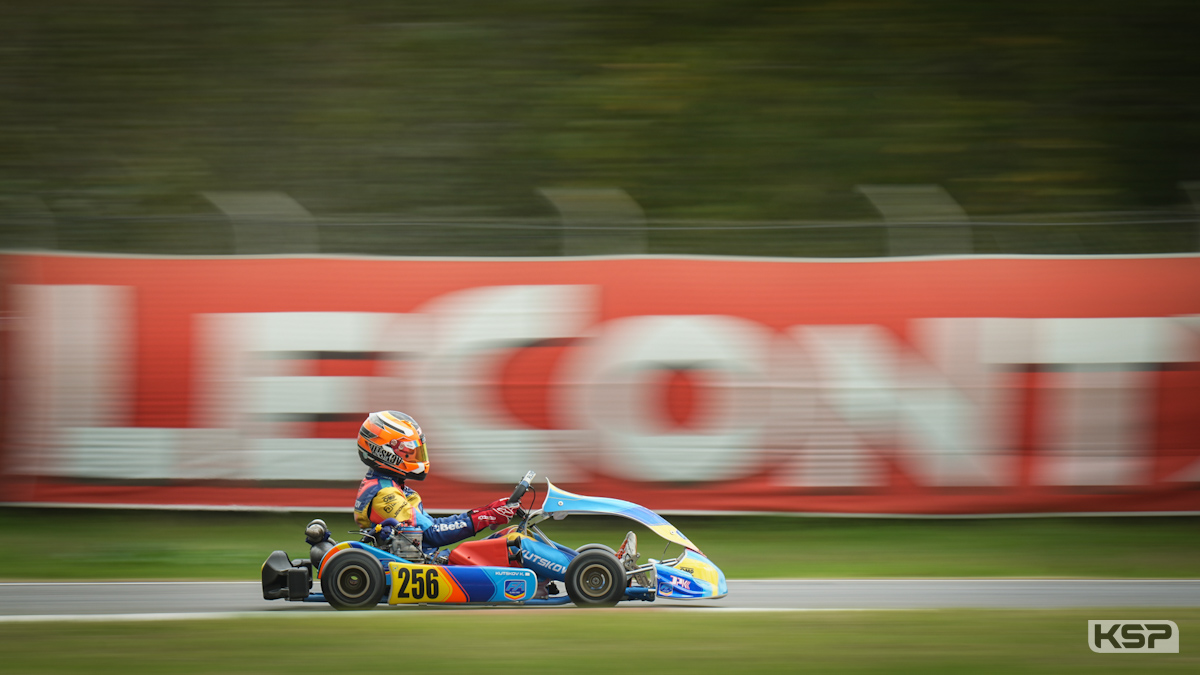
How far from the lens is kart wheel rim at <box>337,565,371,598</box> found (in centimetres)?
674

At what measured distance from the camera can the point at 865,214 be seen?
14367mm

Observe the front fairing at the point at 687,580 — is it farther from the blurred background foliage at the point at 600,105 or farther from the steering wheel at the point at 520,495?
the blurred background foliage at the point at 600,105

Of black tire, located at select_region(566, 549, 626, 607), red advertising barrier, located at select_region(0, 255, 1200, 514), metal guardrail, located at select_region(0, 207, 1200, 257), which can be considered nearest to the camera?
black tire, located at select_region(566, 549, 626, 607)

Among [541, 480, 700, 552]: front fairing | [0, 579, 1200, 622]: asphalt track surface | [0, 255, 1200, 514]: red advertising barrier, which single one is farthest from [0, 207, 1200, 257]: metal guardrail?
[541, 480, 700, 552]: front fairing

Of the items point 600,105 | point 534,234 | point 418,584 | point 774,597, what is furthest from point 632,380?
point 600,105

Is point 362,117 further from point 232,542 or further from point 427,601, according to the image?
point 427,601

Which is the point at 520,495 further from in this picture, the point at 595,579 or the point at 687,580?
the point at 687,580

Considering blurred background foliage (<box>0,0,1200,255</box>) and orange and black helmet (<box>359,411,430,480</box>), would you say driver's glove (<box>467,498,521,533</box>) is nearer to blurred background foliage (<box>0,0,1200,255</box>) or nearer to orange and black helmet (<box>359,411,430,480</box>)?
orange and black helmet (<box>359,411,430,480</box>)

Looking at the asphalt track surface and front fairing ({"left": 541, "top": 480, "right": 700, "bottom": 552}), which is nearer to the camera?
front fairing ({"left": 541, "top": 480, "right": 700, "bottom": 552})

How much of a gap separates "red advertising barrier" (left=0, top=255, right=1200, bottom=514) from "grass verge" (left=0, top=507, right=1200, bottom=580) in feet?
0.75

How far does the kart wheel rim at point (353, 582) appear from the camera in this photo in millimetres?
6738

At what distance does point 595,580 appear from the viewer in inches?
265

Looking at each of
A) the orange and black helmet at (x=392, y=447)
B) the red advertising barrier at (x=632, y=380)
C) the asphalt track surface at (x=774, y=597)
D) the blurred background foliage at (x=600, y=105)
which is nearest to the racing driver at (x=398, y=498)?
the orange and black helmet at (x=392, y=447)

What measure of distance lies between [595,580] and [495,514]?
71 cm
